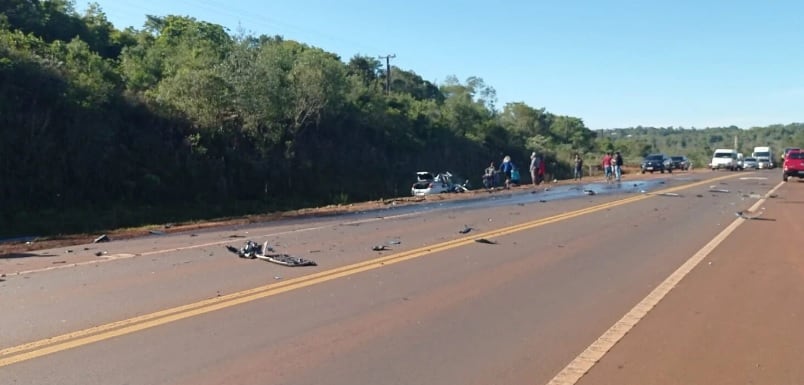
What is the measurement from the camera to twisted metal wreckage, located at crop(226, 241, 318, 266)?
11.6 m

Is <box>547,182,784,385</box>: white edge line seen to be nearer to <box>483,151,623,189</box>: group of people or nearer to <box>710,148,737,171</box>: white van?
<box>483,151,623,189</box>: group of people

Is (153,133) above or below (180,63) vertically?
below

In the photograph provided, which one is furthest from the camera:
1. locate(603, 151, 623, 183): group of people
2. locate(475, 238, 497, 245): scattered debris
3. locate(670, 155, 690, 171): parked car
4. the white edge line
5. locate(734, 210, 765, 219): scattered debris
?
locate(670, 155, 690, 171): parked car

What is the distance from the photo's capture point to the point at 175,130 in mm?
33438

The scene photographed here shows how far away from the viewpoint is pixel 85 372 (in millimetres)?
5922

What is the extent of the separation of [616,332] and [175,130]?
28.8 meters

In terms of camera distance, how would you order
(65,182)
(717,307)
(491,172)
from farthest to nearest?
(491,172), (65,182), (717,307)

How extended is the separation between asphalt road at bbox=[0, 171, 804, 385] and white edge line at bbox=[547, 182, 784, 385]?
3 centimetres

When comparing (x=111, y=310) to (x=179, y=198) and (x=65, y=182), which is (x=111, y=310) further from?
(x=179, y=198)

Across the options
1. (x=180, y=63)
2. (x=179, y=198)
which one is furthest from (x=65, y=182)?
(x=180, y=63)

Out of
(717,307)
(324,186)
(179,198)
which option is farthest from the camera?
(324,186)

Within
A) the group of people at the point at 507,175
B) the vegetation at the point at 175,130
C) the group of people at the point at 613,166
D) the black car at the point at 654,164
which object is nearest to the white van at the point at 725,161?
the black car at the point at 654,164

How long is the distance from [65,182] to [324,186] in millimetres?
17199

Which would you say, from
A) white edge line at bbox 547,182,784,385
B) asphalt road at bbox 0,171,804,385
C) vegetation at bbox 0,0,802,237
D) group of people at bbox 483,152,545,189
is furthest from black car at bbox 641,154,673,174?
white edge line at bbox 547,182,784,385
